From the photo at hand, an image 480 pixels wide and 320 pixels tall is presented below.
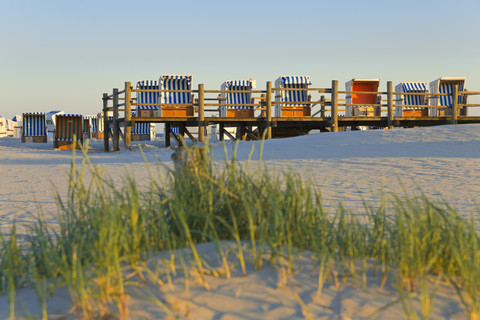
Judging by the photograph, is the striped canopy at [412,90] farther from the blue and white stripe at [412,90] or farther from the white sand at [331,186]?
the white sand at [331,186]

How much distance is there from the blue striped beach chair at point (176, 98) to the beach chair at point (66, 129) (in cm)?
405

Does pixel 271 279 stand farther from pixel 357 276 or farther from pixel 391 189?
pixel 391 189

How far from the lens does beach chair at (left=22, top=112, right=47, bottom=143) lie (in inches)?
893

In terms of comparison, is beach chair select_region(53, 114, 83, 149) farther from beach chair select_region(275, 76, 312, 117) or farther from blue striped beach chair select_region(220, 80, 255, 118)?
beach chair select_region(275, 76, 312, 117)

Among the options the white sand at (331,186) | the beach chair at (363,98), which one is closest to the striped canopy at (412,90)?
the beach chair at (363,98)

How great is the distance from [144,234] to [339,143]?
9.00 m

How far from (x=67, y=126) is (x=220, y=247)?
57.0ft

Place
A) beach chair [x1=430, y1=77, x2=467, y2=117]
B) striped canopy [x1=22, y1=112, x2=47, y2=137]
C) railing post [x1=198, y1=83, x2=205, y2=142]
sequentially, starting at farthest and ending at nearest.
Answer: striped canopy [x1=22, y1=112, x2=47, y2=137] < beach chair [x1=430, y1=77, x2=467, y2=117] < railing post [x1=198, y1=83, x2=205, y2=142]

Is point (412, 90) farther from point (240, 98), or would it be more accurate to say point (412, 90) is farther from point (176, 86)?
point (176, 86)

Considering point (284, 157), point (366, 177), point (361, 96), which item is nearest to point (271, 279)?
point (366, 177)

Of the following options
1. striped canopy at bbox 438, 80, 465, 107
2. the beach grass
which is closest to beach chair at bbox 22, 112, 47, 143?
striped canopy at bbox 438, 80, 465, 107

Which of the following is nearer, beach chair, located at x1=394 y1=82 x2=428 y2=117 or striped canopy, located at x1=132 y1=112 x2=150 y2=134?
A: beach chair, located at x1=394 y1=82 x2=428 y2=117

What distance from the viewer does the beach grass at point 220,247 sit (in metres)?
Result: 2.04

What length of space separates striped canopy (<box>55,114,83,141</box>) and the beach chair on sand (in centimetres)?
408
